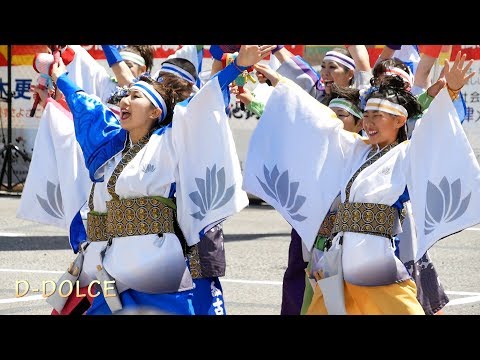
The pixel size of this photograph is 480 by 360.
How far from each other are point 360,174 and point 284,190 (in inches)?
17.1

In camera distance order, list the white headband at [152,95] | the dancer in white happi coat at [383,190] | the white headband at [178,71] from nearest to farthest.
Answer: the dancer in white happi coat at [383,190]
the white headband at [152,95]
the white headband at [178,71]

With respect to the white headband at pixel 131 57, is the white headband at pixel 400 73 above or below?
above

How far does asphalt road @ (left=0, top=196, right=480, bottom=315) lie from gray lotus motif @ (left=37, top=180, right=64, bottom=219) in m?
1.07

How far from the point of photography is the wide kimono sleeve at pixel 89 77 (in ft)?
20.4

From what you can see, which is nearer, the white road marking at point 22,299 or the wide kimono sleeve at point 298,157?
the wide kimono sleeve at point 298,157

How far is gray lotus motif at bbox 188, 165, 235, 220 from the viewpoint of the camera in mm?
4648

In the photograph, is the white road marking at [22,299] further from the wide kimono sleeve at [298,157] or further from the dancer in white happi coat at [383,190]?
the dancer in white happi coat at [383,190]

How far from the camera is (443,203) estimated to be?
450 centimetres

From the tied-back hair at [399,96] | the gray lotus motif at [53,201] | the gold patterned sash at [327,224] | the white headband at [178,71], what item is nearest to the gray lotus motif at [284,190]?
the gold patterned sash at [327,224]

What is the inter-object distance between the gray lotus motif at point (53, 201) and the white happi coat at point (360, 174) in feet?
3.12

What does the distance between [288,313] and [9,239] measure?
157 inches

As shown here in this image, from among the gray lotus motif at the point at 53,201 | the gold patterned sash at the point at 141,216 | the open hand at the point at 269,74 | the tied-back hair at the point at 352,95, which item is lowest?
the gray lotus motif at the point at 53,201

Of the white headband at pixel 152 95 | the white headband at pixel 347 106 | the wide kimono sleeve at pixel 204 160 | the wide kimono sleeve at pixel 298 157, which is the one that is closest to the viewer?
the wide kimono sleeve at pixel 204 160
